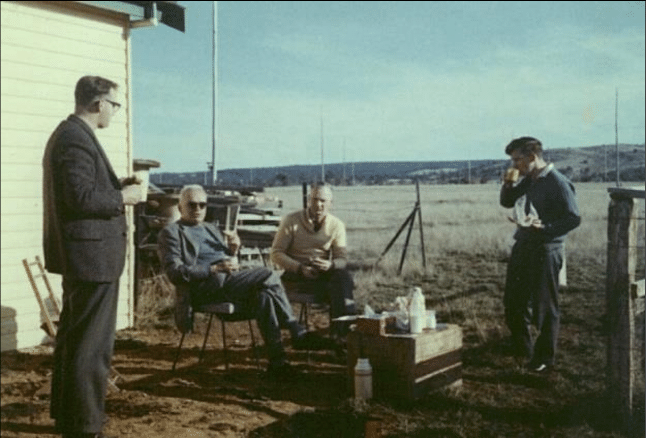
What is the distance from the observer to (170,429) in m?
3.91

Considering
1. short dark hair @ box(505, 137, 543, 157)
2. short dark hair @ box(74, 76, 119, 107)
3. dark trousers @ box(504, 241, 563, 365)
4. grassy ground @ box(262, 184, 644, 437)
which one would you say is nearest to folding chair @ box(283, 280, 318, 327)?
grassy ground @ box(262, 184, 644, 437)

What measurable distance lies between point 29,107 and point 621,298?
4.76 meters

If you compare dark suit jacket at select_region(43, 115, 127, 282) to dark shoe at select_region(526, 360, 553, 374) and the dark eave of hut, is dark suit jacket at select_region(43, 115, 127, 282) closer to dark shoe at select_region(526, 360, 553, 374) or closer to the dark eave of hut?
dark shoe at select_region(526, 360, 553, 374)

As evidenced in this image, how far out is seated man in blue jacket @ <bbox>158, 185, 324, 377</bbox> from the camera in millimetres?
4949

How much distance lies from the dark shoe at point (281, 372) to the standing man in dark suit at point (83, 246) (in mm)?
1670

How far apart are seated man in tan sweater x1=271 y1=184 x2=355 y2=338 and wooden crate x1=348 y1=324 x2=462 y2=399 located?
3.55ft

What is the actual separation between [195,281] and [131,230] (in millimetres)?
2300

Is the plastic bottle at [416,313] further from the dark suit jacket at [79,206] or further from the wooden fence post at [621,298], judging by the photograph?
the dark suit jacket at [79,206]

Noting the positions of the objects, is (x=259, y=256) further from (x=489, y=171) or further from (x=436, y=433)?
(x=489, y=171)

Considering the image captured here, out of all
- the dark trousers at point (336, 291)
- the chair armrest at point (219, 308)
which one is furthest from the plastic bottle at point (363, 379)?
the dark trousers at point (336, 291)

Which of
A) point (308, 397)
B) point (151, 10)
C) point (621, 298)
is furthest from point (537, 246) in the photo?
point (151, 10)

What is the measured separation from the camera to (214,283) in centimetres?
500

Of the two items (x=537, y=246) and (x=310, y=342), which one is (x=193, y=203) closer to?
(x=310, y=342)

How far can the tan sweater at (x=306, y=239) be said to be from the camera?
5.80 meters
